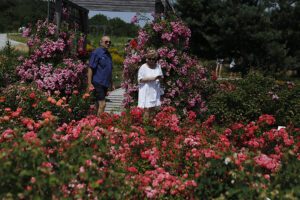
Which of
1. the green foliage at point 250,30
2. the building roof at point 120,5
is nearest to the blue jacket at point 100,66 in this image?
the building roof at point 120,5

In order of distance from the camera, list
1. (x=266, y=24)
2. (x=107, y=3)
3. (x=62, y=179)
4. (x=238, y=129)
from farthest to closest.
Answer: (x=266, y=24) < (x=107, y=3) < (x=238, y=129) < (x=62, y=179)

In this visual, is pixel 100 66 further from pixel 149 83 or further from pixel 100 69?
Answer: pixel 149 83

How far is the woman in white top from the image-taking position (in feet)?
17.1

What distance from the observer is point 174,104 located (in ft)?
21.0

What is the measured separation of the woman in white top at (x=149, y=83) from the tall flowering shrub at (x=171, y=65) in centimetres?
95

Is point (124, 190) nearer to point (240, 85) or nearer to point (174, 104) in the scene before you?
point (174, 104)

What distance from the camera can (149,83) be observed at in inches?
209

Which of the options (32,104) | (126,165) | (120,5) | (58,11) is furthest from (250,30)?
(126,165)

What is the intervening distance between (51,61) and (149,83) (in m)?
2.19

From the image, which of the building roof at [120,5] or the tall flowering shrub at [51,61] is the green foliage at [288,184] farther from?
the building roof at [120,5]

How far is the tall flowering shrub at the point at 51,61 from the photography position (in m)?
5.71

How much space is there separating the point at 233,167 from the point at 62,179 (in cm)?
138

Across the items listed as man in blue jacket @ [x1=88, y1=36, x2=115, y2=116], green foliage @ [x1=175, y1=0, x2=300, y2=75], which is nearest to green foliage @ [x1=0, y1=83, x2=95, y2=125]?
man in blue jacket @ [x1=88, y1=36, x2=115, y2=116]

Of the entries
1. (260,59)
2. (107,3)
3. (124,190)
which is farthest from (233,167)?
(260,59)
